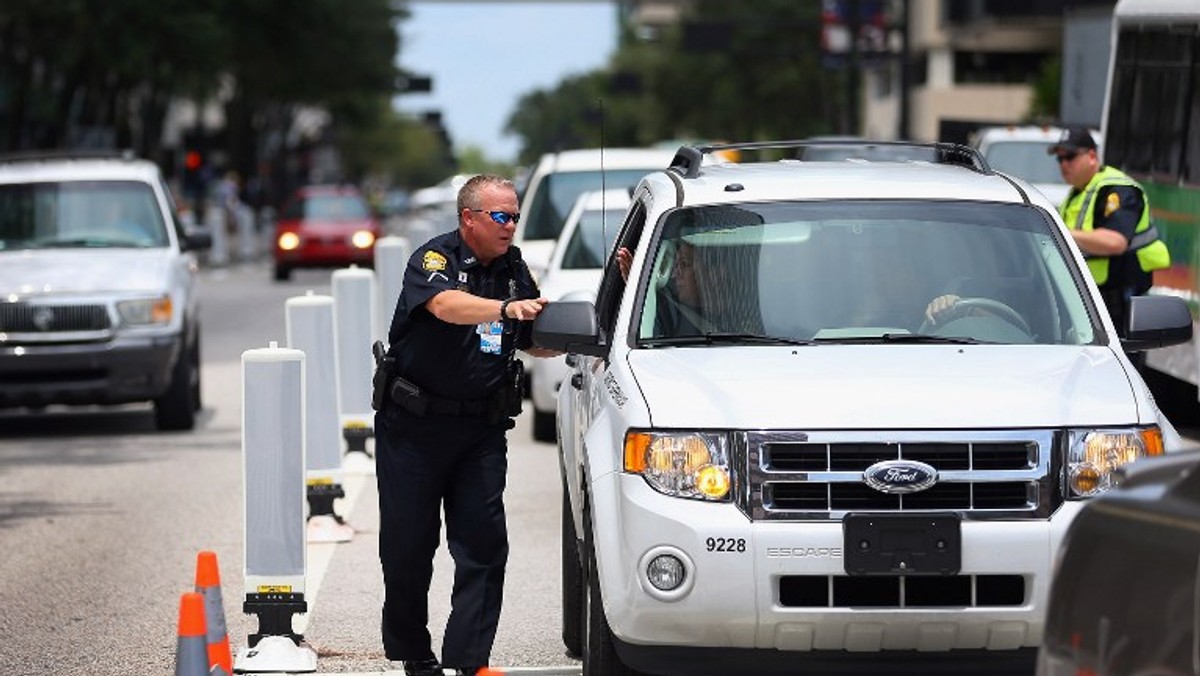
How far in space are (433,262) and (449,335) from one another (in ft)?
0.75

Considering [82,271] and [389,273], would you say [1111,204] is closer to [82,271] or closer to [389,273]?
[389,273]

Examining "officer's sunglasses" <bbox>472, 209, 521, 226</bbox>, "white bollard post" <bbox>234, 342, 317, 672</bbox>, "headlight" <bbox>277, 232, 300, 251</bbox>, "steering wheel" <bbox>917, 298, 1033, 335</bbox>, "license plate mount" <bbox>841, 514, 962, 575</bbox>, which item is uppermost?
"officer's sunglasses" <bbox>472, 209, 521, 226</bbox>

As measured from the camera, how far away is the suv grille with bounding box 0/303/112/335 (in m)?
17.8

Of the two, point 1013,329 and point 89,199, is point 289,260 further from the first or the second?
point 1013,329

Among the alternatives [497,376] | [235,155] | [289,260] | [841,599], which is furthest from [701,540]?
[235,155]

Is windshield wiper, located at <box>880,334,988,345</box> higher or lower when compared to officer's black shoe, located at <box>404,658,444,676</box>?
higher

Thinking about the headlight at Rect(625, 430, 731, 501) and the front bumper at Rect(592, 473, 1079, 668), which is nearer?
the front bumper at Rect(592, 473, 1079, 668)

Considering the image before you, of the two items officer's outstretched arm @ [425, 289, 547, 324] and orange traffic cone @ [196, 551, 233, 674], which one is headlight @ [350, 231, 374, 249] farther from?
orange traffic cone @ [196, 551, 233, 674]

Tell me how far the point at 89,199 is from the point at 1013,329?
1189cm

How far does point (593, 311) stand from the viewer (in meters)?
8.10

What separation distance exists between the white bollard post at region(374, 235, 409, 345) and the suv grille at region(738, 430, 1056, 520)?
29.2ft

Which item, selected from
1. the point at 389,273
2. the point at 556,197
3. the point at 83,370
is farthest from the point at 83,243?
the point at 556,197

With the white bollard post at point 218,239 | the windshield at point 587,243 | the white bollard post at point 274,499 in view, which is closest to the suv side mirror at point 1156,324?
the white bollard post at point 274,499

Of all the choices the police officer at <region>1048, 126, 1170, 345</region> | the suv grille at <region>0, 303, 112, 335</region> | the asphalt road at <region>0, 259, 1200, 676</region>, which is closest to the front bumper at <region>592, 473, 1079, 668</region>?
the asphalt road at <region>0, 259, 1200, 676</region>
